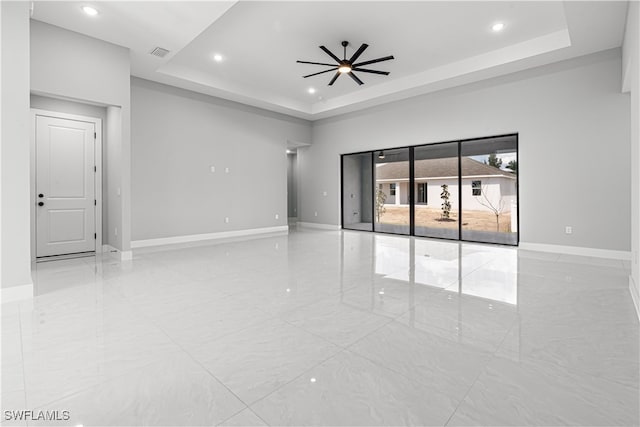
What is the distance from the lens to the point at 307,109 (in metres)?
9.16

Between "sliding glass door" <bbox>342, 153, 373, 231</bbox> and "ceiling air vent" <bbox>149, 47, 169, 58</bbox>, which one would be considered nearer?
"ceiling air vent" <bbox>149, 47, 169, 58</bbox>

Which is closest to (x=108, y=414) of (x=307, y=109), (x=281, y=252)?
(x=281, y=252)

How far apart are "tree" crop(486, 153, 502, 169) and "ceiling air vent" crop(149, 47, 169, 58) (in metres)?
6.70

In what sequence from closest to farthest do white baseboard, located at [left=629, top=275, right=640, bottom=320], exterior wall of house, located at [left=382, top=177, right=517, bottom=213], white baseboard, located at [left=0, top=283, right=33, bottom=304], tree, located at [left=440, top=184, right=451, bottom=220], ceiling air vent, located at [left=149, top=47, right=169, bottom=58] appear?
white baseboard, located at [left=629, top=275, right=640, bottom=320]
white baseboard, located at [left=0, top=283, right=33, bottom=304]
ceiling air vent, located at [left=149, top=47, right=169, bottom=58]
exterior wall of house, located at [left=382, top=177, right=517, bottom=213]
tree, located at [left=440, top=184, right=451, bottom=220]

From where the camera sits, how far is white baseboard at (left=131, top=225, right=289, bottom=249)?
660 centimetres

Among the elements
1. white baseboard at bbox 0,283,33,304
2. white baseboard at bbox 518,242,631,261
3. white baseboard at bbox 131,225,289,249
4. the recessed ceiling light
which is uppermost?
the recessed ceiling light

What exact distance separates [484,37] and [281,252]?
16.9 ft

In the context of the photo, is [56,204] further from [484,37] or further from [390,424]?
[484,37]

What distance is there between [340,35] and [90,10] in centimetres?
353

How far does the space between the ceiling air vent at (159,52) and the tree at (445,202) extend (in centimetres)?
644

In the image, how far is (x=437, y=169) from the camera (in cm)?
782
